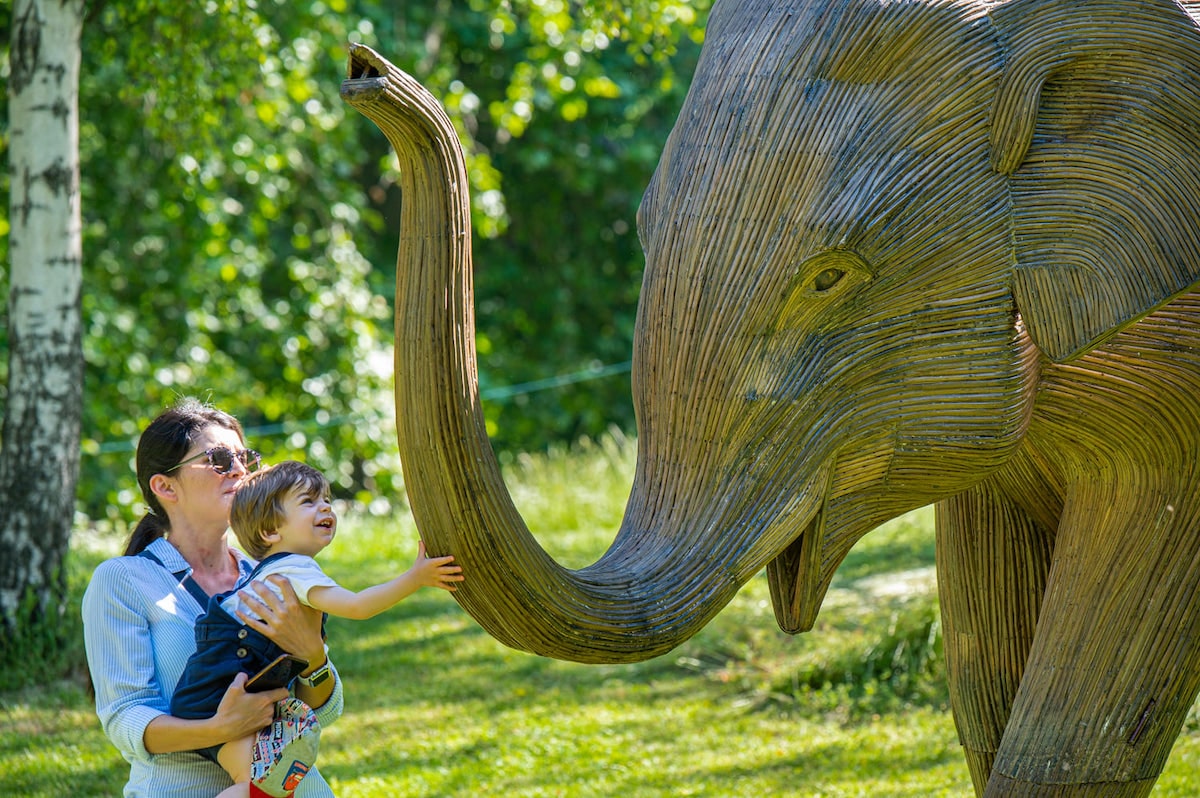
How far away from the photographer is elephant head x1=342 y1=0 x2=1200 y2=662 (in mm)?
2061

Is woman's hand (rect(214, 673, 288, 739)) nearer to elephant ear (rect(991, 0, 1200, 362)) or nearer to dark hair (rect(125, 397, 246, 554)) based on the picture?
dark hair (rect(125, 397, 246, 554))

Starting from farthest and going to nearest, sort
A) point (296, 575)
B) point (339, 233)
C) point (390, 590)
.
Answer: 1. point (339, 233)
2. point (296, 575)
3. point (390, 590)

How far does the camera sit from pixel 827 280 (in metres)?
2.12

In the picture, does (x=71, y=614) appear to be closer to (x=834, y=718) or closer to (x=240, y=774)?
(x=834, y=718)

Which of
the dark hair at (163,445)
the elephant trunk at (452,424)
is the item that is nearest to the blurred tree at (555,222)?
the dark hair at (163,445)

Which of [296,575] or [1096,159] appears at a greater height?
[1096,159]

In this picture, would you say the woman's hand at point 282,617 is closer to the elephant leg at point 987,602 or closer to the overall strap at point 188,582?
the overall strap at point 188,582

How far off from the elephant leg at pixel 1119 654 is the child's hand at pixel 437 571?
119 centimetres

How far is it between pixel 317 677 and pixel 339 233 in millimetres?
9209

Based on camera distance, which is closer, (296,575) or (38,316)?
(296,575)

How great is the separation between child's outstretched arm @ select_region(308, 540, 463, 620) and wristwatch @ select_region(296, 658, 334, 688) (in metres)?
0.27

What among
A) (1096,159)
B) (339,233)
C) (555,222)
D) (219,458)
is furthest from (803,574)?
(555,222)

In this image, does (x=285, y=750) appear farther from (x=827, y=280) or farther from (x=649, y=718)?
(x=649, y=718)

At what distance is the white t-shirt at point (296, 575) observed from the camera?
7.65ft
